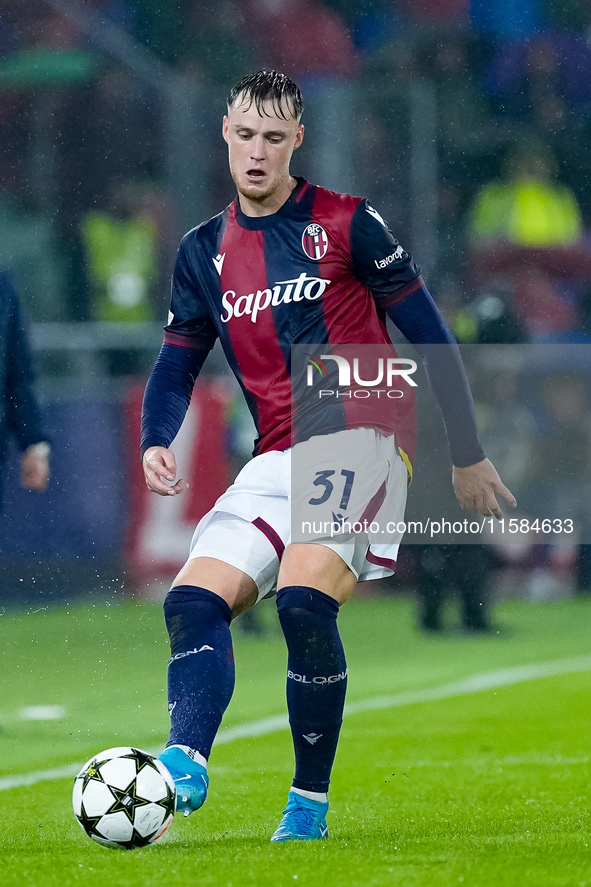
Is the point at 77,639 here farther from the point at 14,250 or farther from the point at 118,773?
the point at 118,773

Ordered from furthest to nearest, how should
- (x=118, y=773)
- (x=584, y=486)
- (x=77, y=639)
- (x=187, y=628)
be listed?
1. (x=584, y=486)
2. (x=77, y=639)
3. (x=187, y=628)
4. (x=118, y=773)

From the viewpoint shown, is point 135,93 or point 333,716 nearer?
point 333,716

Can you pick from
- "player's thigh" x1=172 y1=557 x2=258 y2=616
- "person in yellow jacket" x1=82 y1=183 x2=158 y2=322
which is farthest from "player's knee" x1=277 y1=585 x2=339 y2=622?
"person in yellow jacket" x1=82 y1=183 x2=158 y2=322

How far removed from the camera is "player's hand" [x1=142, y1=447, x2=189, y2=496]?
3.04 metres

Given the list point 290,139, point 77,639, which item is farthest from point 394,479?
point 77,639

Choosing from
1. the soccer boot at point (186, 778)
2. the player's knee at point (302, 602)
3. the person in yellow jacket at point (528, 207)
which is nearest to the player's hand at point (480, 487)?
the player's knee at point (302, 602)

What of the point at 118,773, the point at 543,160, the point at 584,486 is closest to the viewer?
the point at 118,773

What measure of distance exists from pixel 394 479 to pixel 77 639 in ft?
10.9

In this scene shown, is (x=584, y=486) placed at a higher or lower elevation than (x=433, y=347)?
lower

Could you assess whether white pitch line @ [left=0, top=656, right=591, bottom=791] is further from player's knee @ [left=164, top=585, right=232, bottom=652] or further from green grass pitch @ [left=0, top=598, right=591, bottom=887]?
player's knee @ [left=164, top=585, right=232, bottom=652]

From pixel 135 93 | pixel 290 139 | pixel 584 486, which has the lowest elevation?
pixel 584 486

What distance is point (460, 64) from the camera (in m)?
8.65

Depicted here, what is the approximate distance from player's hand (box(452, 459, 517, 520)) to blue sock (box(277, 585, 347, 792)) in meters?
0.48

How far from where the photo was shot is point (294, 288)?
3201 millimetres
